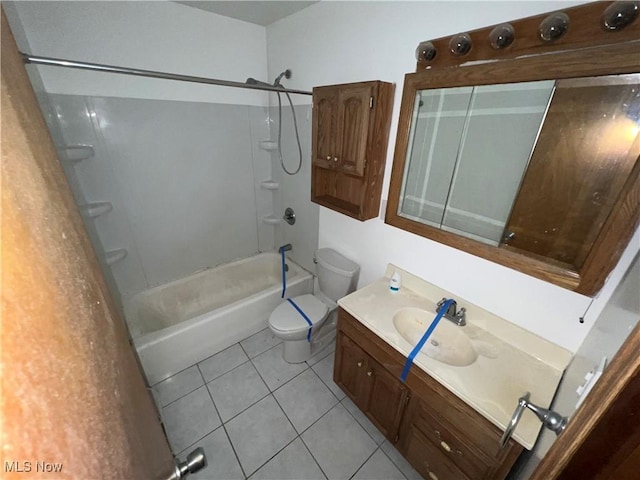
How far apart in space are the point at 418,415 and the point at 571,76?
140cm

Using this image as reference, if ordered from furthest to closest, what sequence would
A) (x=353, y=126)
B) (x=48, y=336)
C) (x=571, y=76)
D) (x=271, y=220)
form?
(x=271, y=220) < (x=353, y=126) < (x=571, y=76) < (x=48, y=336)

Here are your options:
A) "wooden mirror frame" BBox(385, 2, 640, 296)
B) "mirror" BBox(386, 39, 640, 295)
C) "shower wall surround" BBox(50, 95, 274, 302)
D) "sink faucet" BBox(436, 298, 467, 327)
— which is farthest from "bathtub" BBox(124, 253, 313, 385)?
"wooden mirror frame" BBox(385, 2, 640, 296)

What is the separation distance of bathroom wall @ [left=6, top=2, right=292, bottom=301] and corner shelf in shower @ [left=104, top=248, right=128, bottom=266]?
4 cm

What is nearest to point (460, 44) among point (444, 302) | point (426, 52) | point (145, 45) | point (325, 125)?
point (426, 52)

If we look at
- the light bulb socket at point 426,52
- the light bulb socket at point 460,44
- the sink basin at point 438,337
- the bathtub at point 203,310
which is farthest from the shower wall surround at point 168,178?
the sink basin at point 438,337

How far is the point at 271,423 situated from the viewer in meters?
1.49

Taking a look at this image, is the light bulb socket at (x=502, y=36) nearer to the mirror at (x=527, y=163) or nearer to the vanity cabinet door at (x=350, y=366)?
the mirror at (x=527, y=163)

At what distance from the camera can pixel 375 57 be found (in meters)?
1.32

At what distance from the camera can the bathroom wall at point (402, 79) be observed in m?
0.96

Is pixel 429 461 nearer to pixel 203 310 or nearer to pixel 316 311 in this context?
pixel 316 311

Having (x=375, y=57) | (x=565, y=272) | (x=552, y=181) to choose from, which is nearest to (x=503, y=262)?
(x=565, y=272)

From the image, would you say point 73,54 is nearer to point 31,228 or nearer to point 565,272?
point 31,228

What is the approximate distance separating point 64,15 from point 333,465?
2879mm

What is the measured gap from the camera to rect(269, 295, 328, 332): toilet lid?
5.54ft
